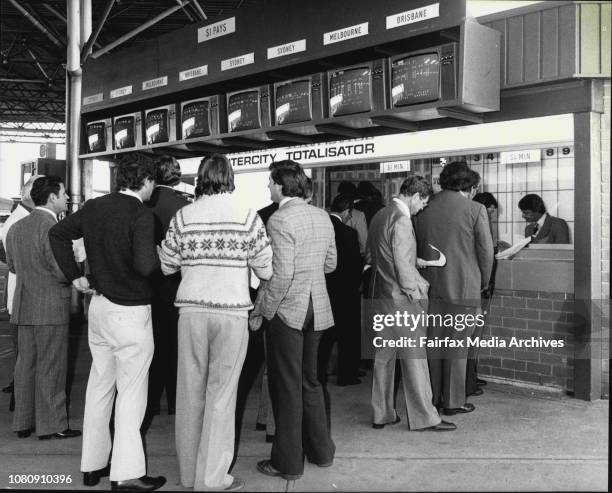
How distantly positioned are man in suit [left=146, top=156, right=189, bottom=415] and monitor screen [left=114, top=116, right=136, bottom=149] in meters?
3.42

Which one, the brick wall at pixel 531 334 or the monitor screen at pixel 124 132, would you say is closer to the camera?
the brick wall at pixel 531 334

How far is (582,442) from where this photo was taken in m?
4.08

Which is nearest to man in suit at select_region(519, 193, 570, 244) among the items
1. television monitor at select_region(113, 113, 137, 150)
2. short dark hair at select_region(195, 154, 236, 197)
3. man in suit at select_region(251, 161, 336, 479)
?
man in suit at select_region(251, 161, 336, 479)

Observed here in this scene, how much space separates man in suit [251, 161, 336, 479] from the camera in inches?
138

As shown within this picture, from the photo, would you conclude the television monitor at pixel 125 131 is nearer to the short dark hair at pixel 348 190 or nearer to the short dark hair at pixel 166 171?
A: the short dark hair at pixel 348 190

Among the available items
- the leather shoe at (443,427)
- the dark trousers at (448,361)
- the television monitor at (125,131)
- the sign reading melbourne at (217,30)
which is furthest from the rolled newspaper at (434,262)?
the television monitor at (125,131)

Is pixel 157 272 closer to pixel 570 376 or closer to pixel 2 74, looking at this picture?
pixel 570 376

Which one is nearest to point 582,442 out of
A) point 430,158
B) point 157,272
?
point 157,272

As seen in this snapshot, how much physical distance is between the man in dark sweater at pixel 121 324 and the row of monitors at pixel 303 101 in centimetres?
240

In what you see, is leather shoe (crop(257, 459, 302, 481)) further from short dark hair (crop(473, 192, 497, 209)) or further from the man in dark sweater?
short dark hair (crop(473, 192, 497, 209))

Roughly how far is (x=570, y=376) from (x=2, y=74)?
23220 mm

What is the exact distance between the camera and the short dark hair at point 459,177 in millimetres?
4777

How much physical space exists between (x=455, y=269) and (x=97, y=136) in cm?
536

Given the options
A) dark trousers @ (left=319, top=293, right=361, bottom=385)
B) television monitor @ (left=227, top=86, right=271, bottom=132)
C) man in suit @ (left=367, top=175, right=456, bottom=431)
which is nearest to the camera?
man in suit @ (left=367, top=175, right=456, bottom=431)
